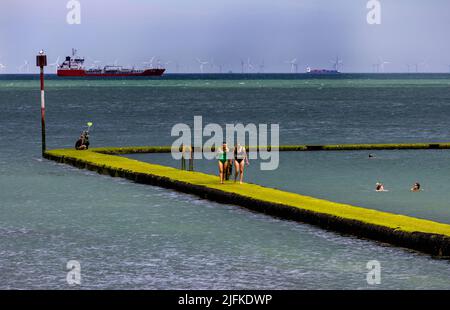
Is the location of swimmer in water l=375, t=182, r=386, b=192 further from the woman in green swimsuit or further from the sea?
the woman in green swimsuit

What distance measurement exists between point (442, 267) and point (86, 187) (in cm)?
1822

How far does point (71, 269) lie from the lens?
21594mm

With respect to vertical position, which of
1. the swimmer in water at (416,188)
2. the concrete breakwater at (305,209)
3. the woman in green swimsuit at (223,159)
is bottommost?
the swimmer in water at (416,188)

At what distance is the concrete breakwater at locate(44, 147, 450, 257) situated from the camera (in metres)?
24.1

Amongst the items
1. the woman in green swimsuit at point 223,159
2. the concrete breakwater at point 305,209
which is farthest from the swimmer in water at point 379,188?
the woman in green swimsuit at point 223,159

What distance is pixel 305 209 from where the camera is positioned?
92.9 ft

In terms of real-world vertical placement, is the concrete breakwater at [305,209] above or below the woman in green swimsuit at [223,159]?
below

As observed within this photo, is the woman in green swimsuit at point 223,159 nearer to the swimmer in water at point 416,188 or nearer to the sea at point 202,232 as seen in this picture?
the sea at point 202,232

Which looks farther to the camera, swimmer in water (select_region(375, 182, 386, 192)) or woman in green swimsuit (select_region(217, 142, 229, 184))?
swimmer in water (select_region(375, 182, 386, 192))

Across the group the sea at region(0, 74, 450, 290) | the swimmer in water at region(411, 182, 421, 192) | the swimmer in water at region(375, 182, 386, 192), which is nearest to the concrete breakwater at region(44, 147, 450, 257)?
the sea at region(0, 74, 450, 290)

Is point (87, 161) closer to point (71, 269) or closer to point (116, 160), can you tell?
point (116, 160)

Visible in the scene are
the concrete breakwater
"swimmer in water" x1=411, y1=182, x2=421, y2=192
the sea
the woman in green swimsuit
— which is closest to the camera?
the sea

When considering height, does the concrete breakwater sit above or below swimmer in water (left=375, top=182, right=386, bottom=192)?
above

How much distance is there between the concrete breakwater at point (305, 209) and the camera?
24125mm
